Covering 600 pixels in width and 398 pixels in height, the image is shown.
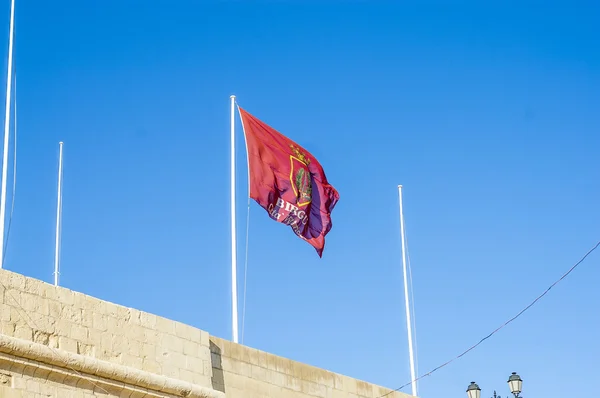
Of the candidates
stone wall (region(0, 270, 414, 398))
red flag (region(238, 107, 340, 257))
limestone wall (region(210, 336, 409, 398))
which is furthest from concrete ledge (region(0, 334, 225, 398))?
red flag (region(238, 107, 340, 257))

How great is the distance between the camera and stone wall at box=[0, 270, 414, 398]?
9.88 meters

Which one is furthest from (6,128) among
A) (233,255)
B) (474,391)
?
(474,391)

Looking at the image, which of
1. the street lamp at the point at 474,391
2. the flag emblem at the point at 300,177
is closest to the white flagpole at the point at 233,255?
the flag emblem at the point at 300,177

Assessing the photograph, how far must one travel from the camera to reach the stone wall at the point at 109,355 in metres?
9.88

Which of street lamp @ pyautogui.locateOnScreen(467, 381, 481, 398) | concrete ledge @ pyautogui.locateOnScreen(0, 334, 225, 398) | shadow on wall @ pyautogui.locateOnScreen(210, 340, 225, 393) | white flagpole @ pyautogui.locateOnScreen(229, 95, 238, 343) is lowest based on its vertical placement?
concrete ledge @ pyautogui.locateOnScreen(0, 334, 225, 398)

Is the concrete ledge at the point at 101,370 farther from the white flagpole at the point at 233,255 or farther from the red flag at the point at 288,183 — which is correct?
the red flag at the point at 288,183

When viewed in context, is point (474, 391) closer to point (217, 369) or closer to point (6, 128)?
point (217, 369)

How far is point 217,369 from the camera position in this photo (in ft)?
39.7

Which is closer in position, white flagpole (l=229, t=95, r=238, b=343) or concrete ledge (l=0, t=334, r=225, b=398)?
concrete ledge (l=0, t=334, r=225, b=398)

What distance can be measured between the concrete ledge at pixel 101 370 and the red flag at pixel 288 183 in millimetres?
3759

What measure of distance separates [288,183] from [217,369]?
12.4 feet

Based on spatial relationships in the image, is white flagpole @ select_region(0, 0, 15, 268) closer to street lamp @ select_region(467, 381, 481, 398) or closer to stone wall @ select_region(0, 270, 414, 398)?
stone wall @ select_region(0, 270, 414, 398)

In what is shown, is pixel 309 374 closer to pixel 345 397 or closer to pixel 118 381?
pixel 345 397

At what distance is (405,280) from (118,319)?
6.70 meters
